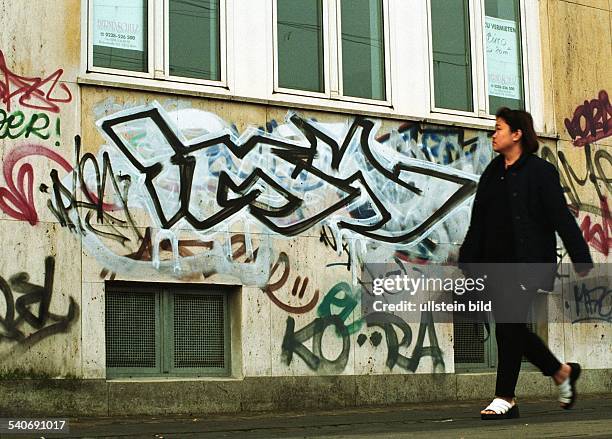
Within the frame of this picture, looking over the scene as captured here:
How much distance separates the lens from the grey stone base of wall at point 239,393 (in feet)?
35.7

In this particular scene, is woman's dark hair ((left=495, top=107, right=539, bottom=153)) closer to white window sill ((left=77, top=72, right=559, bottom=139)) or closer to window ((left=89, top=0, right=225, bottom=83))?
white window sill ((left=77, top=72, right=559, bottom=139))

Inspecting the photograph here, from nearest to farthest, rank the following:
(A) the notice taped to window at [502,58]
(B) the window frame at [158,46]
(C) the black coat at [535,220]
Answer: (C) the black coat at [535,220] → (B) the window frame at [158,46] → (A) the notice taped to window at [502,58]

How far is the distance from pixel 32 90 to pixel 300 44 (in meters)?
3.13

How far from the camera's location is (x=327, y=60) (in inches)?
530

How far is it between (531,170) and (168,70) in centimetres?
505

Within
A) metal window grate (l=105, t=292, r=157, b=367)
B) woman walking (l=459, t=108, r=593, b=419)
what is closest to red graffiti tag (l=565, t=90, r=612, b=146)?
metal window grate (l=105, t=292, r=157, b=367)

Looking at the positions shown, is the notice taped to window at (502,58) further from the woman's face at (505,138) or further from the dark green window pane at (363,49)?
the woman's face at (505,138)

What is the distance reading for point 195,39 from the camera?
12.6 metres

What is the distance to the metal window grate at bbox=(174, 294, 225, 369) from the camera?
12.3 meters

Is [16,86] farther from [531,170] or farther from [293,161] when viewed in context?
[531,170]

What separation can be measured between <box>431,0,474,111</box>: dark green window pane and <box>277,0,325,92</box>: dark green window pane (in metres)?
1.58

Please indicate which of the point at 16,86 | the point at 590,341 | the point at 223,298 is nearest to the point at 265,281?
the point at 223,298

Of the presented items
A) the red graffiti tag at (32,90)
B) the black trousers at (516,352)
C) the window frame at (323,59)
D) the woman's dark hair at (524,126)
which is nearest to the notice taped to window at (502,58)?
the window frame at (323,59)

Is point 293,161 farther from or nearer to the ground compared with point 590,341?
farther from the ground
